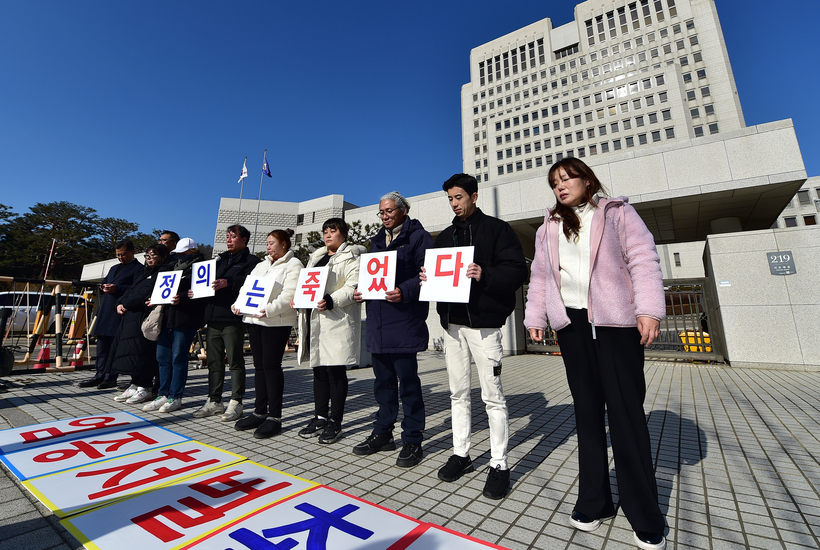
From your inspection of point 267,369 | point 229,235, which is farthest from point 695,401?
point 229,235

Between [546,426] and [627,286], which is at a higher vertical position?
[627,286]

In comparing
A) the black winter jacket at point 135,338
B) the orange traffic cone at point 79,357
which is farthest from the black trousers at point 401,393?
the orange traffic cone at point 79,357

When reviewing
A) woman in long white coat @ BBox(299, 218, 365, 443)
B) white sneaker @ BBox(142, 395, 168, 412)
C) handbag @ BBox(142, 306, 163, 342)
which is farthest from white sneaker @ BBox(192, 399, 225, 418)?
woman in long white coat @ BBox(299, 218, 365, 443)

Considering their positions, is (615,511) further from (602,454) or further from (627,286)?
(627,286)

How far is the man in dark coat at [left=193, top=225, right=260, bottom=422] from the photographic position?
3994mm

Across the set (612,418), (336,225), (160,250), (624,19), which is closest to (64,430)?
(160,250)

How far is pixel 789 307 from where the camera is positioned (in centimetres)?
763

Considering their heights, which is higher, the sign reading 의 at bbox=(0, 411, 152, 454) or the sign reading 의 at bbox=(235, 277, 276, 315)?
the sign reading 의 at bbox=(235, 277, 276, 315)

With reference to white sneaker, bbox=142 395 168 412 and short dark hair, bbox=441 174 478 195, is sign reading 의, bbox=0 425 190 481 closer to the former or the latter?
white sneaker, bbox=142 395 168 412

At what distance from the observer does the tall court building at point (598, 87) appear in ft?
159

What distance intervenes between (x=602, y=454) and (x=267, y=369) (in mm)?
3081

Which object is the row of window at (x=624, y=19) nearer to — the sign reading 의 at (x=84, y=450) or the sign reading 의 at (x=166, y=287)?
the sign reading 의 at (x=166, y=287)

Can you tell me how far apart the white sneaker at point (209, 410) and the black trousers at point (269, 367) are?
0.81 m

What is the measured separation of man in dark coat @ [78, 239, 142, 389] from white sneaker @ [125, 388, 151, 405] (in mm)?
1228
